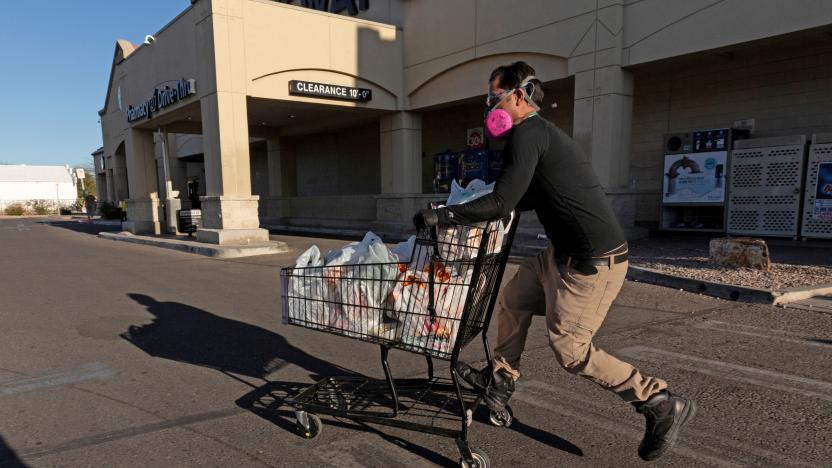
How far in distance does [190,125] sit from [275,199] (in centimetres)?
462

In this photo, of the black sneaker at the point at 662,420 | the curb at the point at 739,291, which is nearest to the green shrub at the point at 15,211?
the curb at the point at 739,291

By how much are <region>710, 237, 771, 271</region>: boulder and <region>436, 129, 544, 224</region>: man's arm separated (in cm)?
669

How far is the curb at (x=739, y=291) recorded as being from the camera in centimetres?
605

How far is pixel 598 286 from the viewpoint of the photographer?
2.68m

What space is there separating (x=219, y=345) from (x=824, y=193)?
11.0 metres

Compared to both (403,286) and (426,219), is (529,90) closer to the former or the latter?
(426,219)

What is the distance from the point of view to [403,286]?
284 centimetres

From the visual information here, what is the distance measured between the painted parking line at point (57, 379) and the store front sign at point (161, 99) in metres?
11.5

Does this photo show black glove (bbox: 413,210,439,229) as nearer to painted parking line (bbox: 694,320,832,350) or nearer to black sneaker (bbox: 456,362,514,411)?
black sneaker (bbox: 456,362,514,411)

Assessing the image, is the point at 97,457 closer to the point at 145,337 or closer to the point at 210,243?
the point at 145,337

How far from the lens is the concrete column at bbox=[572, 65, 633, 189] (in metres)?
11.4

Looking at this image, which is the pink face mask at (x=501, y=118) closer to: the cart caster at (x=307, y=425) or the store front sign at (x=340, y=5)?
the cart caster at (x=307, y=425)

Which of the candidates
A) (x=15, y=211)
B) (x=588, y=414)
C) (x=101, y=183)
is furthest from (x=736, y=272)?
(x=15, y=211)

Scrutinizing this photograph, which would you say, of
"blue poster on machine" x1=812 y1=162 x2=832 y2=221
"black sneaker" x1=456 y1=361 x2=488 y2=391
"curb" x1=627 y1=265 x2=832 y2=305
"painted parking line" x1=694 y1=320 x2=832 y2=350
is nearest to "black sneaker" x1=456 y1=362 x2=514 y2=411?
"black sneaker" x1=456 y1=361 x2=488 y2=391
